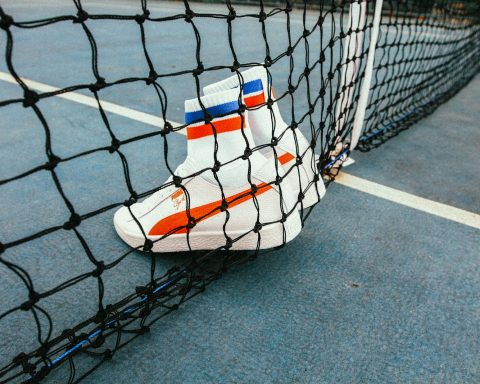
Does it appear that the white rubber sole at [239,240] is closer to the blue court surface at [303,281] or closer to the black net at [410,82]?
the blue court surface at [303,281]

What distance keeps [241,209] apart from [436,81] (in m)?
2.07

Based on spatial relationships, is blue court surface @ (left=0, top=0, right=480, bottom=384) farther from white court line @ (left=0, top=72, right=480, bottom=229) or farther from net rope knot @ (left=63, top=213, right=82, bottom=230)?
net rope knot @ (left=63, top=213, right=82, bottom=230)

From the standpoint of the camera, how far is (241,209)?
0.88 meters

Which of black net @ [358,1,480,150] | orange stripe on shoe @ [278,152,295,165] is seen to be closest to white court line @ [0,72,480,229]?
black net @ [358,1,480,150]

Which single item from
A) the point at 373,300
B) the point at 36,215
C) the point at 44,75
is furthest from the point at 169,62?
the point at 373,300

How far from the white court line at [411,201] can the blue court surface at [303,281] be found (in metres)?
0.01

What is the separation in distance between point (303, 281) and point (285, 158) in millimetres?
294

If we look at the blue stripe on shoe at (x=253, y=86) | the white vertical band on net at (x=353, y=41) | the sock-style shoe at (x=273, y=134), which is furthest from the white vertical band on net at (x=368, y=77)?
the blue stripe on shoe at (x=253, y=86)

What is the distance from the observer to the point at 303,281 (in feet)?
3.04

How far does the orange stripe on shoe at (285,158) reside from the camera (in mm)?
1011

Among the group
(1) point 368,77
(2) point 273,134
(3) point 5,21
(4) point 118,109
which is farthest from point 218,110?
(4) point 118,109

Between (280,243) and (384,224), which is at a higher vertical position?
(280,243)

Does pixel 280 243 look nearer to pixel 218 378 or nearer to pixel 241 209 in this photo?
pixel 241 209

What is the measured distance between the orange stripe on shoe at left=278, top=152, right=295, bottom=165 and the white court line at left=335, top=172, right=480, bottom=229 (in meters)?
0.39
